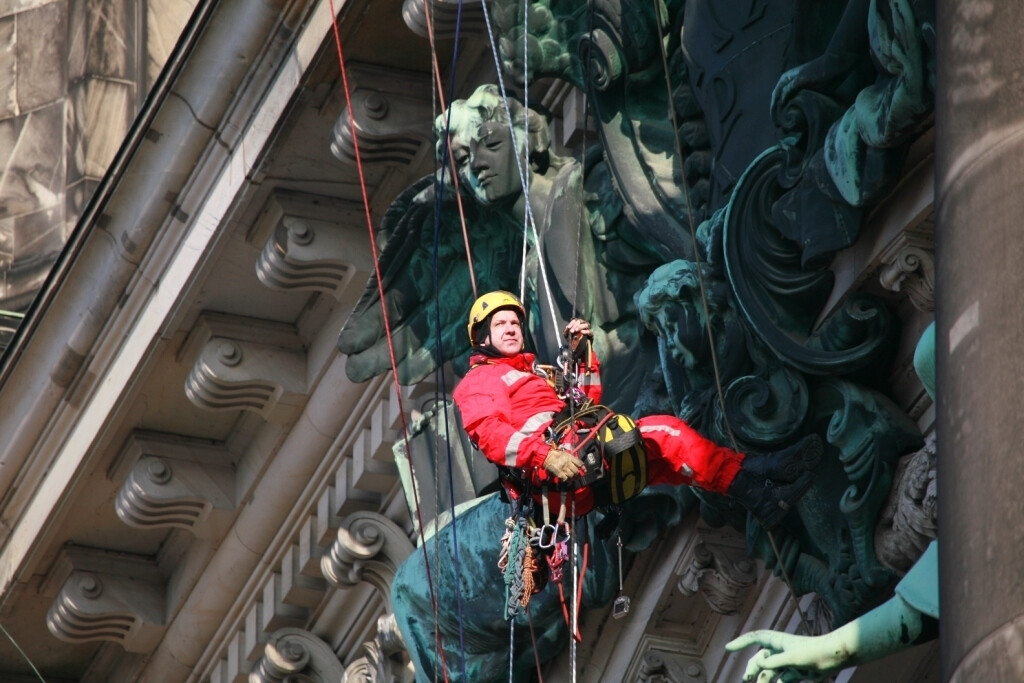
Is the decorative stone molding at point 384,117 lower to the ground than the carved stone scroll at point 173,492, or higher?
higher

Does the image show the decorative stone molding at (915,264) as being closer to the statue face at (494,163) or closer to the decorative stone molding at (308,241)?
the statue face at (494,163)

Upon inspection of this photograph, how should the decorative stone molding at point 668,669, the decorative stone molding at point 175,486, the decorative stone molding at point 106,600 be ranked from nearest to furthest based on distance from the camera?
the decorative stone molding at point 668,669
the decorative stone molding at point 175,486
the decorative stone molding at point 106,600

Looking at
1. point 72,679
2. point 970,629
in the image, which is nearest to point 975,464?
point 970,629

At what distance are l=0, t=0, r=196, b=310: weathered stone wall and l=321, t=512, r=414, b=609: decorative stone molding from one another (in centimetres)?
549

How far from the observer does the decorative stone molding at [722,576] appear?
11.6 metres

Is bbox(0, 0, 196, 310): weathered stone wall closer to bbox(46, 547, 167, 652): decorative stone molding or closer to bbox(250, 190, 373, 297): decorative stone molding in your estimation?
bbox(46, 547, 167, 652): decorative stone molding

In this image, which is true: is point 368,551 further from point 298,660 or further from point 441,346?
point 441,346

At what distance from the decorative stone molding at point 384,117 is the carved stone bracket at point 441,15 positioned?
2.01 feet

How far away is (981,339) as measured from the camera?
313 inches

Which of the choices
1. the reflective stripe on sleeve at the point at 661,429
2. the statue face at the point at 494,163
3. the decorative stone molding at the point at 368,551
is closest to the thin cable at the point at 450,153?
the statue face at the point at 494,163

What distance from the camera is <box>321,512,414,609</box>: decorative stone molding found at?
1432 centimetres

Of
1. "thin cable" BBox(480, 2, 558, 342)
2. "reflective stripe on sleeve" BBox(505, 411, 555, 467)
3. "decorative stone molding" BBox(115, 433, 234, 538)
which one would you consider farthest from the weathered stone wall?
"reflective stripe on sleeve" BBox(505, 411, 555, 467)

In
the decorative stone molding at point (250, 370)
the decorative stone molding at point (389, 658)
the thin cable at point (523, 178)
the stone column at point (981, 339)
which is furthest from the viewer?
the decorative stone molding at point (250, 370)

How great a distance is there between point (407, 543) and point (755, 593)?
2.90 m
